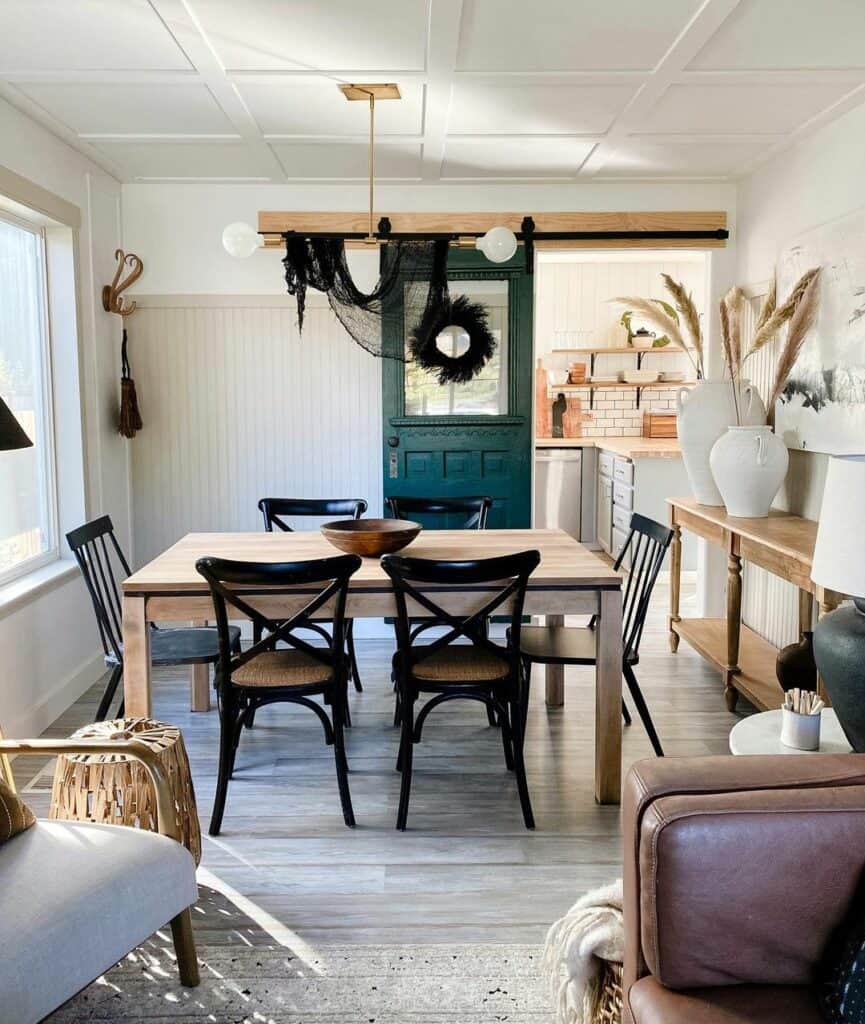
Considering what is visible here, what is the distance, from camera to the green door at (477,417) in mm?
5113

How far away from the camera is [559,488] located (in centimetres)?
746

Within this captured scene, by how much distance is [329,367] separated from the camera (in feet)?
17.1

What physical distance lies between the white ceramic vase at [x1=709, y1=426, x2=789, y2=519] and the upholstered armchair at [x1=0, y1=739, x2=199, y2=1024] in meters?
2.80

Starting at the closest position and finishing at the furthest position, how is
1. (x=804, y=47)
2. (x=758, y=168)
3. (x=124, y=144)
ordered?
(x=804, y=47) → (x=124, y=144) → (x=758, y=168)

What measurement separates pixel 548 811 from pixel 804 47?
2611mm

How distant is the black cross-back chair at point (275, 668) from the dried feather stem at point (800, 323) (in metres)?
2.32

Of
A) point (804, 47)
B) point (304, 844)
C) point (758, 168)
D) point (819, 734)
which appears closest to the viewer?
point (819, 734)

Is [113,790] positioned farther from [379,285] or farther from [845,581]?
[379,285]

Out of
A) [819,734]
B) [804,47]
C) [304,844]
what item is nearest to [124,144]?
[804,47]

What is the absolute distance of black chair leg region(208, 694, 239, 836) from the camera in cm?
283

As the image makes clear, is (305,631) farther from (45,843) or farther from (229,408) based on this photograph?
(45,843)

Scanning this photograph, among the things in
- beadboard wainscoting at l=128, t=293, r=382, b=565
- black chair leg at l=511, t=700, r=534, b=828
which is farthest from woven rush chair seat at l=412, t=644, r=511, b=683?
beadboard wainscoting at l=128, t=293, r=382, b=565

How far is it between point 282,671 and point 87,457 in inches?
80.1

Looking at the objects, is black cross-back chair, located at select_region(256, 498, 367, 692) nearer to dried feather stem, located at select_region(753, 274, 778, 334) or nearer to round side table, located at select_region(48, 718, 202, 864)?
round side table, located at select_region(48, 718, 202, 864)
